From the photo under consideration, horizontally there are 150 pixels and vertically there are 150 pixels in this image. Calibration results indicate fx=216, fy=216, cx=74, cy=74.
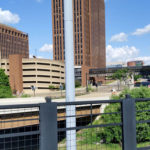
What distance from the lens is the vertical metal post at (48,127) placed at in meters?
3.32

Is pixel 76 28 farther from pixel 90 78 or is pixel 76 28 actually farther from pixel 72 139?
pixel 72 139

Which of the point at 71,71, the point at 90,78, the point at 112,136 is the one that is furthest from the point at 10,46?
the point at 71,71

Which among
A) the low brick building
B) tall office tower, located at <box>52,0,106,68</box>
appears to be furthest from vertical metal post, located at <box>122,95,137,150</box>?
tall office tower, located at <box>52,0,106,68</box>

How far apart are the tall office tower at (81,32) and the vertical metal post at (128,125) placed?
108 metres

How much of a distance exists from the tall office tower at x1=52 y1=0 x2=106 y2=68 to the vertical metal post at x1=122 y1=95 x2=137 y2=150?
107561 millimetres

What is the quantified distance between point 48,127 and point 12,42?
154 m

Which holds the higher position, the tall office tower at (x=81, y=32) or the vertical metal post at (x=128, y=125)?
the tall office tower at (x=81, y=32)

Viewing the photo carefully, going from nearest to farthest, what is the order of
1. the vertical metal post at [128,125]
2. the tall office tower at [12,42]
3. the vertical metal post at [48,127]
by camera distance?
the vertical metal post at [48,127], the vertical metal post at [128,125], the tall office tower at [12,42]

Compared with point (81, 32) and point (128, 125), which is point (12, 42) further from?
point (128, 125)

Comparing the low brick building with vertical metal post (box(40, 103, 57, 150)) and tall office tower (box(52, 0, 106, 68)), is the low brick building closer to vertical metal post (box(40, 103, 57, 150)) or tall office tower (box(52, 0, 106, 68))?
tall office tower (box(52, 0, 106, 68))

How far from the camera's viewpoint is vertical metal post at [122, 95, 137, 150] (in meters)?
3.88

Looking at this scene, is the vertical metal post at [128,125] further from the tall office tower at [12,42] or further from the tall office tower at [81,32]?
the tall office tower at [12,42]

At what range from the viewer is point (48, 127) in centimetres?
336

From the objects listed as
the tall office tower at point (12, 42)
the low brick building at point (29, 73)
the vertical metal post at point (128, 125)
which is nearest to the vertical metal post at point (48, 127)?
the vertical metal post at point (128, 125)
